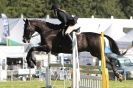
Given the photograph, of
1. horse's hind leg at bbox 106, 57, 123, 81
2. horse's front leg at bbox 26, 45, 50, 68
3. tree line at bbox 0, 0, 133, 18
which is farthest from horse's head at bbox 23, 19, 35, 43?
tree line at bbox 0, 0, 133, 18

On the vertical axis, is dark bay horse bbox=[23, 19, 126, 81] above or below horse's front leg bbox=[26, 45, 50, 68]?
above

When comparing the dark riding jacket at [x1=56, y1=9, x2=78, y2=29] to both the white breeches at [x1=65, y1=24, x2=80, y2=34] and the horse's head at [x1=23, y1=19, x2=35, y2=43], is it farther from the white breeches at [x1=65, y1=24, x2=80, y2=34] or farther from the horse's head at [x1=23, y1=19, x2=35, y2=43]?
the horse's head at [x1=23, y1=19, x2=35, y2=43]

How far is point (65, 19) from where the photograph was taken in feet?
49.9

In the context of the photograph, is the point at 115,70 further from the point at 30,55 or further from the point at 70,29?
the point at 30,55

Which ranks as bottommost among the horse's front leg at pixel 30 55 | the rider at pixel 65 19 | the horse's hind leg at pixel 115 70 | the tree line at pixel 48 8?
the horse's hind leg at pixel 115 70

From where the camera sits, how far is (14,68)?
36.2 m

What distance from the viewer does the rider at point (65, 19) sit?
15.1 metres

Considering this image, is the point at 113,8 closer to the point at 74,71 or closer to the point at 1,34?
the point at 1,34

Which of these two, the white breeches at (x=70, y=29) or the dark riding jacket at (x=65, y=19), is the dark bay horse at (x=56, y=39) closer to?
the white breeches at (x=70, y=29)

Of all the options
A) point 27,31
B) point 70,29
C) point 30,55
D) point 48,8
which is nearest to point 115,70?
point 70,29

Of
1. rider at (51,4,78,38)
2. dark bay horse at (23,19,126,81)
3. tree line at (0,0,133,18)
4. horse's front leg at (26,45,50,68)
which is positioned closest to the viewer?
horse's front leg at (26,45,50,68)

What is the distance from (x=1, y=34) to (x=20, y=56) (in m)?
5.80

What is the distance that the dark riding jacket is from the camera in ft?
49.5

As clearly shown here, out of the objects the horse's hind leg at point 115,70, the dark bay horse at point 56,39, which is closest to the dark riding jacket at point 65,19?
the dark bay horse at point 56,39
